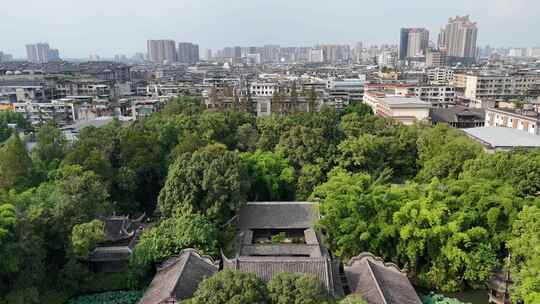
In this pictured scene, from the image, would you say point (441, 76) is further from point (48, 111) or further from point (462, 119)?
point (48, 111)

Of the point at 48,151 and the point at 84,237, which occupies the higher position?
the point at 48,151

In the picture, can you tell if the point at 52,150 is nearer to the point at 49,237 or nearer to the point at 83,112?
the point at 49,237

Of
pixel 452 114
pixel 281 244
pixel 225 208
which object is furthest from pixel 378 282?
pixel 452 114

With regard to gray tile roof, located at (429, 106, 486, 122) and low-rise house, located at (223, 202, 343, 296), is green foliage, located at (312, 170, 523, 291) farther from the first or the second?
gray tile roof, located at (429, 106, 486, 122)

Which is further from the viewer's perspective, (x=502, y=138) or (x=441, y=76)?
(x=441, y=76)

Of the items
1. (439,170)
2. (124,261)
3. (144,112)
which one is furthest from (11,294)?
(144,112)

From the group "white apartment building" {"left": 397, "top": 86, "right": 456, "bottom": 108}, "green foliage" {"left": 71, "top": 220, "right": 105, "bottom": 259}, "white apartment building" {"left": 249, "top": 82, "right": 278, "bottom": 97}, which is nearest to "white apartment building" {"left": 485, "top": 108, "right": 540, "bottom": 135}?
"white apartment building" {"left": 397, "top": 86, "right": 456, "bottom": 108}

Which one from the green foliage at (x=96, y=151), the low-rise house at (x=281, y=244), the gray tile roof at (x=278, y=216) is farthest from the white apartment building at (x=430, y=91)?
the green foliage at (x=96, y=151)
